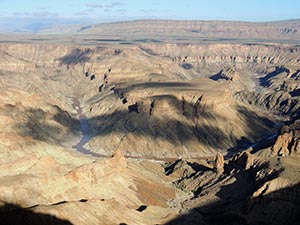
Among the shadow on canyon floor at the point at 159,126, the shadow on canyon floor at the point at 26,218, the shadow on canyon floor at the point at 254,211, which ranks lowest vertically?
the shadow on canyon floor at the point at 159,126

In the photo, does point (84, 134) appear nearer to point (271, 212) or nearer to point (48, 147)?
point (48, 147)

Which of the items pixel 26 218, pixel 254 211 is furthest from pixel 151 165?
pixel 26 218

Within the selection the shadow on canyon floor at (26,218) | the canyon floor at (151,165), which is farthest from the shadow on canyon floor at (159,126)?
the shadow on canyon floor at (26,218)

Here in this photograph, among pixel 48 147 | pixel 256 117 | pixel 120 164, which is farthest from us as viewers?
pixel 256 117

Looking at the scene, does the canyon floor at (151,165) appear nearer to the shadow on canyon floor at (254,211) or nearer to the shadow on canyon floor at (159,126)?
the shadow on canyon floor at (254,211)

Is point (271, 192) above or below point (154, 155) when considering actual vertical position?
above

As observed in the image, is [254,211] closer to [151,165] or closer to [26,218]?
[26,218]

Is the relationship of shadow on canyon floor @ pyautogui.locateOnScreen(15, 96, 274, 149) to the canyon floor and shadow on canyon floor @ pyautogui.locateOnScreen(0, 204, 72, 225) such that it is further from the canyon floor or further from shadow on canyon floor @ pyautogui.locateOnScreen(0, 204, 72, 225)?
shadow on canyon floor @ pyautogui.locateOnScreen(0, 204, 72, 225)


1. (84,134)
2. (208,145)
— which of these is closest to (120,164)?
(208,145)

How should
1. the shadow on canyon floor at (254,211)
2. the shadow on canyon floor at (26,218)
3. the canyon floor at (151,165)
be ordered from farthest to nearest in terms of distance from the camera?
the shadow on canyon floor at (254,211) → the canyon floor at (151,165) → the shadow on canyon floor at (26,218)

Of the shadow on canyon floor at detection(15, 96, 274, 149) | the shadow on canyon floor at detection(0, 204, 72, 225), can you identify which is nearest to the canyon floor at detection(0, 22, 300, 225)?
the shadow on canyon floor at detection(0, 204, 72, 225)

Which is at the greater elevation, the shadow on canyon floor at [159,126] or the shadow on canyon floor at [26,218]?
the shadow on canyon floor at [26,218]
